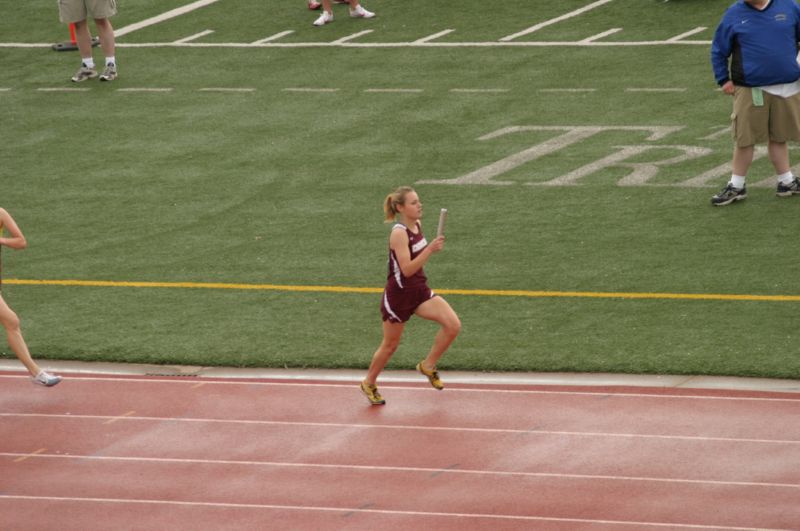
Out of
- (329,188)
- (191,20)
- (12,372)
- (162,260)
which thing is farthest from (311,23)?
(12,372)

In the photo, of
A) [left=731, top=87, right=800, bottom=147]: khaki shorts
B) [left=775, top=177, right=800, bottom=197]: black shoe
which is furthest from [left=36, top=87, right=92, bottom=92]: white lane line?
[left=775, top=177, right=800, bottom=197]: black shoe

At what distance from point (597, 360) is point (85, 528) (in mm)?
4392

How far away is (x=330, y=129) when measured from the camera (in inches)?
777

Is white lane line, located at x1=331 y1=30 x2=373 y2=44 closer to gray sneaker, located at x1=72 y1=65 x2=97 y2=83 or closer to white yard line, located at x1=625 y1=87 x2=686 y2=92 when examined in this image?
gray sneaker, located at x1=72 y1=65 x2=97 y2=83

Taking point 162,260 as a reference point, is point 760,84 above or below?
above

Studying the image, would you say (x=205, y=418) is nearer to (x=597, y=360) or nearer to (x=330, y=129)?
(x=597, y=360)

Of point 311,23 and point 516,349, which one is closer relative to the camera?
point 516,349

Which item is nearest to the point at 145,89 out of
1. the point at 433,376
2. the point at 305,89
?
the point at 305,89

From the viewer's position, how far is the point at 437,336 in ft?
37.4

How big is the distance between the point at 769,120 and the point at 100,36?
10685mm

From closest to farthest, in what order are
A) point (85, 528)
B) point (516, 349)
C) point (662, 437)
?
point (85, 528)
point (662, 437)
point (516, 349)

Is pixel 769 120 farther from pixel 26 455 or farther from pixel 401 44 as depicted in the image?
pixel 401 44

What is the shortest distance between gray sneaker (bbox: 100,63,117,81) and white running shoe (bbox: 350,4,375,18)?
4.27 m

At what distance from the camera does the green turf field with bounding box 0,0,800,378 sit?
1314cm
